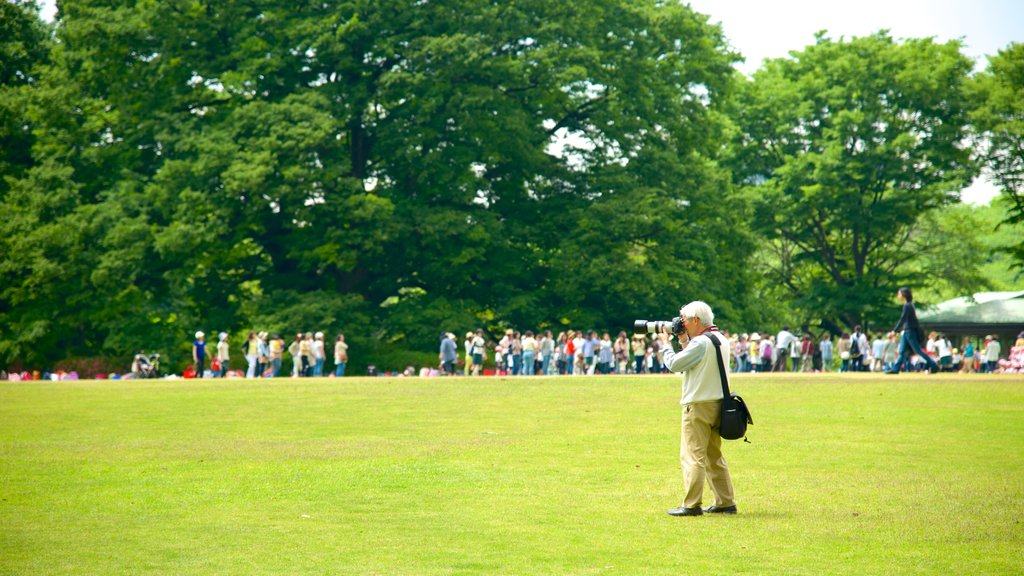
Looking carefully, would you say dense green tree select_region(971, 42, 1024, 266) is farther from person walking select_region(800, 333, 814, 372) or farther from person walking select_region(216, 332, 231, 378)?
person walking select_region(216, 332, 231, 378)

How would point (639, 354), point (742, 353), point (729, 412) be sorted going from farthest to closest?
point (639, 354) < point (742, 353) < point (729, 412)

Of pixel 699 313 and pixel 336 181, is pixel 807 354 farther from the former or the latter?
pixel 699 313

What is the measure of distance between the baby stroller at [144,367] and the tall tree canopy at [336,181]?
1261 mm

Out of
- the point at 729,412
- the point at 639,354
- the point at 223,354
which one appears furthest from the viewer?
the point at 639,354

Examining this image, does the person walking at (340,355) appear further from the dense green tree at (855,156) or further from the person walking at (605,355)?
the dense green tree at (855,156)

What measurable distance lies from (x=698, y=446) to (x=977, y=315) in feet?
168

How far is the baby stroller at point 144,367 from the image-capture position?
42344 millimetres

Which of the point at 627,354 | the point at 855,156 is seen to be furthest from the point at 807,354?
the point at 855,156

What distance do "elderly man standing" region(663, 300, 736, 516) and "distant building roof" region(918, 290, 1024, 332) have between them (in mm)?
48970

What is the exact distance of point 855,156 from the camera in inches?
2223

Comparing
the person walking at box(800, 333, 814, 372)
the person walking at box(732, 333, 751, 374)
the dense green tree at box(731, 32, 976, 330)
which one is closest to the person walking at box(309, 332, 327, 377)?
the person walking at box(732, 333, 751, 374)

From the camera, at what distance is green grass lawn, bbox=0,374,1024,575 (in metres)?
8.36

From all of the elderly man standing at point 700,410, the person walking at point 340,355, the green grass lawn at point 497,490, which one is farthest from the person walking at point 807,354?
the elderly man standing at point 700,410

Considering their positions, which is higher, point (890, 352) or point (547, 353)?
point (547, 353)
